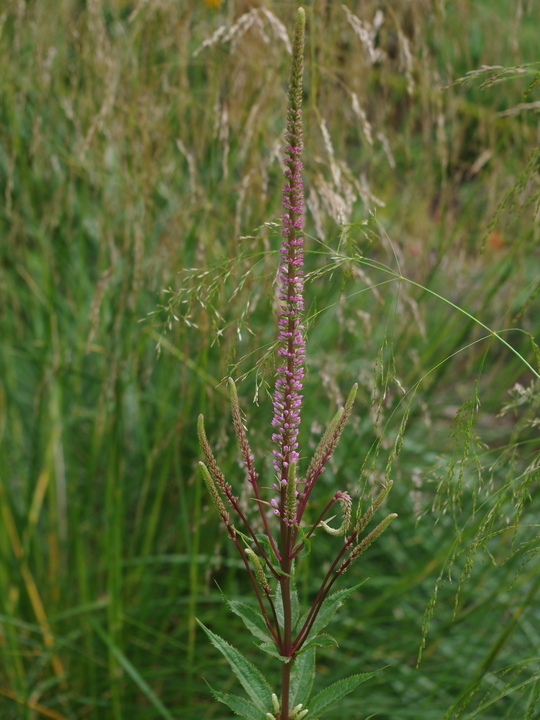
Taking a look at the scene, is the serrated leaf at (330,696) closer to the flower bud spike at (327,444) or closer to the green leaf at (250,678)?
the green leaf at (250,678)

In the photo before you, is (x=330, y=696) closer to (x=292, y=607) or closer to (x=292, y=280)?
(x=292, y=607)

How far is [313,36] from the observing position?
4.97 feet

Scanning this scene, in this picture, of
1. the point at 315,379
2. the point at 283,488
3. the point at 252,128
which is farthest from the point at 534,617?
the point at 283,488

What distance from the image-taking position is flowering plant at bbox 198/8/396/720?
0.70 m

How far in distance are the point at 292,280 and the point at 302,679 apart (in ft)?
1.46

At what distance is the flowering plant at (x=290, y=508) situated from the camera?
70cm

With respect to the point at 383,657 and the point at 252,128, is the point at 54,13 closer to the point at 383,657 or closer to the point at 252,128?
the point at 252,128

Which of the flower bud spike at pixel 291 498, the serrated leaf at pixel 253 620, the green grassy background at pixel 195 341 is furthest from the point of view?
the green grassy background at pixel 195 341

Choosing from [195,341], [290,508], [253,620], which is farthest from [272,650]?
[195,341]

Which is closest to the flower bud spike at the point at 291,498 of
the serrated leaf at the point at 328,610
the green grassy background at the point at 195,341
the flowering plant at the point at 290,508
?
the flowering plant at the point at 290,508

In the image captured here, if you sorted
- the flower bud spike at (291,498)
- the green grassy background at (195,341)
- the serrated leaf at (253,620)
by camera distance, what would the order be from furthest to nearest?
1. the green grassy background at (195,341)
2. the serrated leaf at (253,620)
3. the flower bud spike at (291,498)

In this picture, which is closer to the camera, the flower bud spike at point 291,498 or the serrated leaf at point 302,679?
the flower bud spike at point 291,498

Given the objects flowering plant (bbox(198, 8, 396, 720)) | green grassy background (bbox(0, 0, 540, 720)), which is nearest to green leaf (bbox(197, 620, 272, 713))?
flowering plant (bbox(198, 8, 396, 720))

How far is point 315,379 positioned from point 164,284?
0.81 metres
